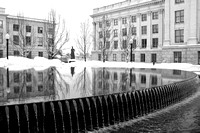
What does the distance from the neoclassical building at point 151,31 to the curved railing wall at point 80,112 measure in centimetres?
2369

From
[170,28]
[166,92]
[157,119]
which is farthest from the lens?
[170,28]

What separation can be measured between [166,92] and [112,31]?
171 ft

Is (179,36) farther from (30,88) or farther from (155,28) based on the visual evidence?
(30,88)

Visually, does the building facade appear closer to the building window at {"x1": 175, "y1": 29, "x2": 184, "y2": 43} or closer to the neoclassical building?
the neoclassical building

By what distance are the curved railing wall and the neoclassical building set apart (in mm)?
23693

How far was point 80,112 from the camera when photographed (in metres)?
7.99

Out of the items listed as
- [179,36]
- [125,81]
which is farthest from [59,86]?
[179,36]

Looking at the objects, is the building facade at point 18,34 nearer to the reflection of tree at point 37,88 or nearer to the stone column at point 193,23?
the stone column at point 193,23

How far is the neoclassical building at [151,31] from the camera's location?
136 feet

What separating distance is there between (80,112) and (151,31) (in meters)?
49.8

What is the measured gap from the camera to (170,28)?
4472 centimetres

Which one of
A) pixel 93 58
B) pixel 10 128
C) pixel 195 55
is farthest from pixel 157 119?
pixel 93 58

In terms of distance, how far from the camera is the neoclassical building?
41.5 metres

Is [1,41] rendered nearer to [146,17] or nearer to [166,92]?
[146,17]
